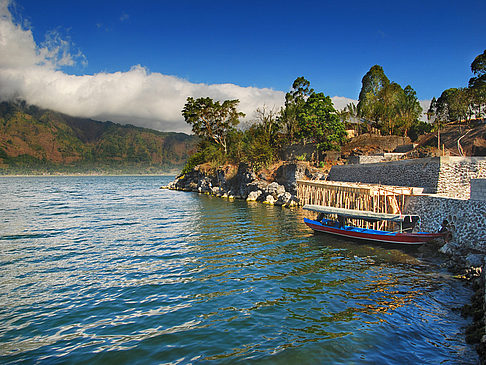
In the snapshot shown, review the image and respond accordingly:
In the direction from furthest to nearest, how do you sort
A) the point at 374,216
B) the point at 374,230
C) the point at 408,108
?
1. the point at 408,108
2. the point at 374,216
3. the point at 374,230

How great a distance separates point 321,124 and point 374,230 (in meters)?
39.8

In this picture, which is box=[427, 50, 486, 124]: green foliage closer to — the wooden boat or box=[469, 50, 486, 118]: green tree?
box=[469, 50, 486, 118]: green tree

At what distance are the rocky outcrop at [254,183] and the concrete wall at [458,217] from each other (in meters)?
24.1

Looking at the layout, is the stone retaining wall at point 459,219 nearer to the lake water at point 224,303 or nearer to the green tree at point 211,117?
the lake water at point 224,303

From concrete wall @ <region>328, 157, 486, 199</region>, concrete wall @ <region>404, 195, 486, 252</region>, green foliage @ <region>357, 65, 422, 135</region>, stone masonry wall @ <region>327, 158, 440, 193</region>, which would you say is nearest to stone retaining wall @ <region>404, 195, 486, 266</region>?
concrete wall @ <region>404, 195, 486, 252</region>

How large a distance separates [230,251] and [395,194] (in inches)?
622

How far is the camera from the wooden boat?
70.4ft

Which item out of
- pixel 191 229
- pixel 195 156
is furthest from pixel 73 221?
pixel 195 156

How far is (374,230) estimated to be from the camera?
2302 cm

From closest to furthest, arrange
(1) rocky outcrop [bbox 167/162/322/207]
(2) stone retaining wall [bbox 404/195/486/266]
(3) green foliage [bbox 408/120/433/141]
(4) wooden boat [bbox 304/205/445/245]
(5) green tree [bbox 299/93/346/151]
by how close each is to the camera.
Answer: (2) stone retaining wall [bbox 404/195/486/266], (4) wooden boat [bbox 304/205/445/245], (1) rocky outcrop [bbox 167/162/322/207], (5) green tree [bbox 299/93/346/151], (3) green foliage [bbox 408/120/433/141]

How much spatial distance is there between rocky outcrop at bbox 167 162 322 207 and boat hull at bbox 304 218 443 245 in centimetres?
2042

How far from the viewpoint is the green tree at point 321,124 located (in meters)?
57.6

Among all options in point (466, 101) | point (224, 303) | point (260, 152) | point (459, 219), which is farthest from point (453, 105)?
point (224, 303)

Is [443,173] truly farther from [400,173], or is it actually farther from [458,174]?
[400,173]
